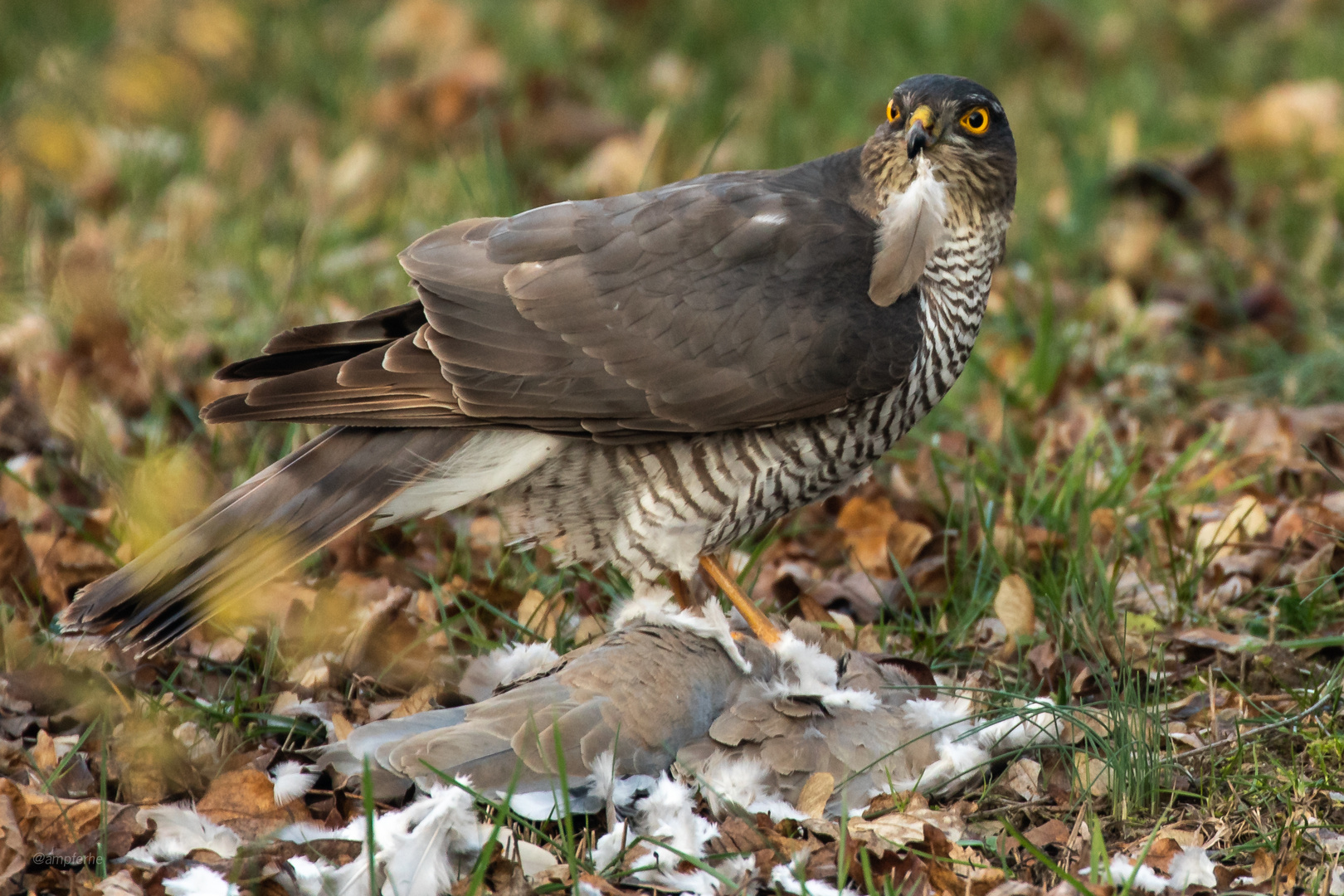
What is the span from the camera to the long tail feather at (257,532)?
3.38 m

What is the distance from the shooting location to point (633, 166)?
22.6ft

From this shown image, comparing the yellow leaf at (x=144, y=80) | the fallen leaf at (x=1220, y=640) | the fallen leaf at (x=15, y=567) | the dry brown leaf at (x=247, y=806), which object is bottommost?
the fallen leaf at (x=1220, y=640)

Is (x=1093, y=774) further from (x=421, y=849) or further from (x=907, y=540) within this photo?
(x=421, y=849)

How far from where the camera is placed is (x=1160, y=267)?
6262mm

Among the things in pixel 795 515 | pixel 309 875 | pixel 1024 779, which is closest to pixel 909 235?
pixel 795 515

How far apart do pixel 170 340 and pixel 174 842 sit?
286 centimetres

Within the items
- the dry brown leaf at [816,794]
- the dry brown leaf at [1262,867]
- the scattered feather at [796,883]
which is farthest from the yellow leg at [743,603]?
the dry brown leaf at [1262,867]

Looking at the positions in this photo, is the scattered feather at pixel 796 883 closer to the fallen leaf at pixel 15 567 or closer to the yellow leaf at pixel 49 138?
the yellow leaf at pixel 49 138

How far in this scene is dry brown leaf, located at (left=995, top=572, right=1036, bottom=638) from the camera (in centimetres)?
386

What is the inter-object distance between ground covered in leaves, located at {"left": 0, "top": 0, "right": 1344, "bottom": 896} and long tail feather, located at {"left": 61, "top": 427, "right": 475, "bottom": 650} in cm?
11

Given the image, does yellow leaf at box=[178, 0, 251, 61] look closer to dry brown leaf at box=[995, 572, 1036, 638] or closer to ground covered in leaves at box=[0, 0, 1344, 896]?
ground covered in leaves at box=[0, 0, 1344, 896]

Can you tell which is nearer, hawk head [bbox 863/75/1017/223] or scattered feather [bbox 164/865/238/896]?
scattered feather [bbox 164/865/238/896]

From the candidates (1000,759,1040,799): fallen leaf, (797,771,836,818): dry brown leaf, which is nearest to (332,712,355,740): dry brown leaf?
(797,771,836,818): dry brown leaf

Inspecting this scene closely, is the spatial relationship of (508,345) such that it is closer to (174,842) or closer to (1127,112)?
(174,842)
